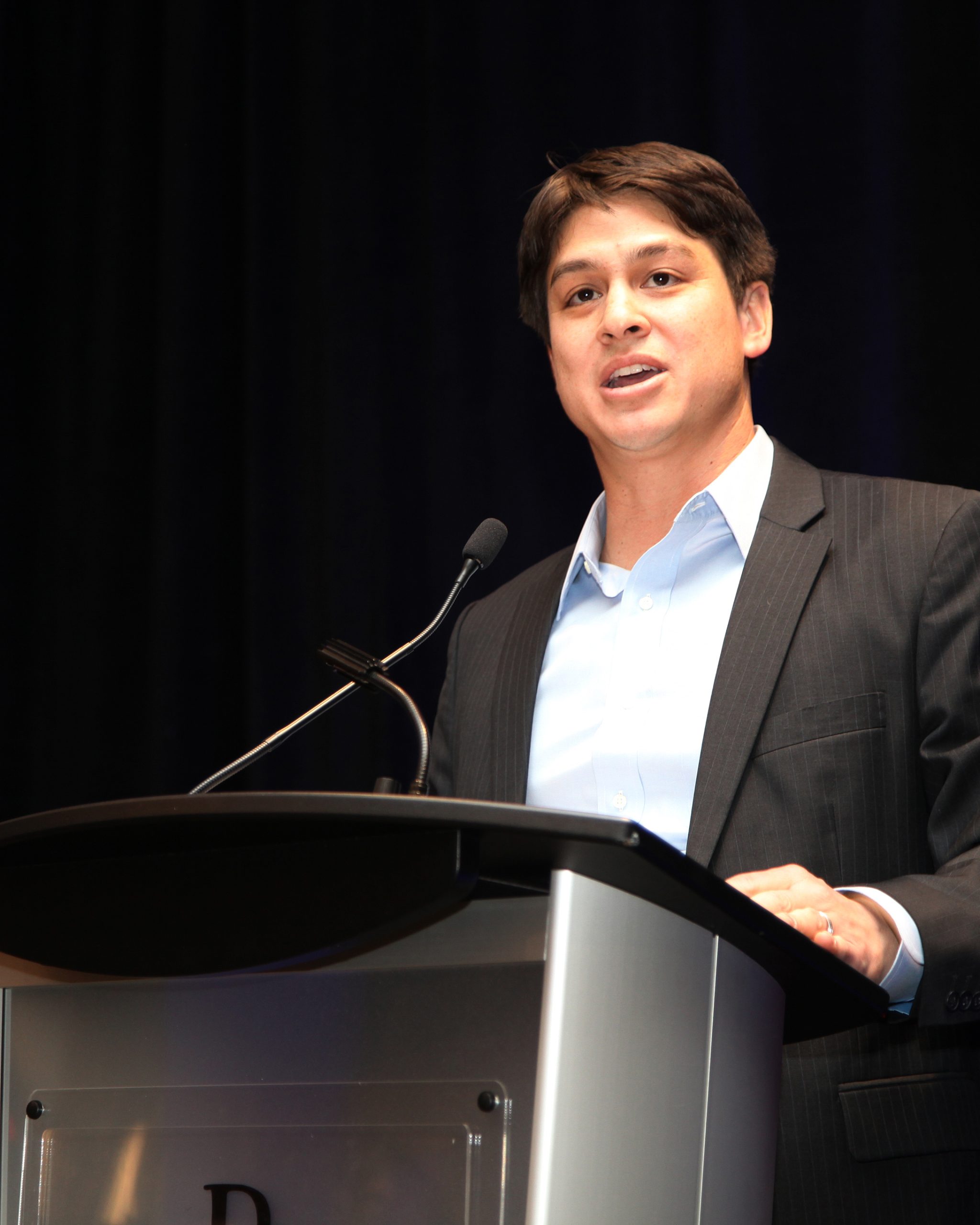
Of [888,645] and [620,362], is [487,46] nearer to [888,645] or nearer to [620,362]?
[620,362]

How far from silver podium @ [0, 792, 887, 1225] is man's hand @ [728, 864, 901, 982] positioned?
0.05 m

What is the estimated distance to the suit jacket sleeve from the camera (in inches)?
41.6

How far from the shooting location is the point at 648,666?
1655mm

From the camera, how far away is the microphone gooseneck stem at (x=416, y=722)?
128cm

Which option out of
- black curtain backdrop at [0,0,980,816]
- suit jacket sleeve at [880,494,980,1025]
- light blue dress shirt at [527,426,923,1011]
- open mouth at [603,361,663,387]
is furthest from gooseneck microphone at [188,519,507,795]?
black curtain backdrop at [0,0,980,816]

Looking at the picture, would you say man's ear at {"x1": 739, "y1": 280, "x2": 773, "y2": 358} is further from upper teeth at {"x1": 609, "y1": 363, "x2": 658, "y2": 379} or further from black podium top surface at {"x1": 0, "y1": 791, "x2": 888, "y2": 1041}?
black podium top surface at {"x1": 0, "y1": 791, "x2": 888, "y2": 1041}

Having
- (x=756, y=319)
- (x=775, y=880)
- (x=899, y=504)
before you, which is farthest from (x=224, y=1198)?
(x=756, y=319)

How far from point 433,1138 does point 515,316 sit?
2.21 m

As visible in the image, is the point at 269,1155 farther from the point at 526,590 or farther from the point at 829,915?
the point at 526,590

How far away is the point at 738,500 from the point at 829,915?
0.91 m

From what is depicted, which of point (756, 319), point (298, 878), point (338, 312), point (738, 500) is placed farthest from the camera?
point (338, 312)

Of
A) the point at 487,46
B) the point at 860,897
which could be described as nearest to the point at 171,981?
the point at 860,897

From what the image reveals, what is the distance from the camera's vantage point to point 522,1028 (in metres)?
0.70

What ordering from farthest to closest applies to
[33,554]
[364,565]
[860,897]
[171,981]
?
[33,554]
[364,565]
[860,897]
[171,981]
